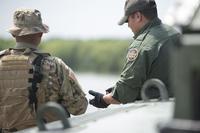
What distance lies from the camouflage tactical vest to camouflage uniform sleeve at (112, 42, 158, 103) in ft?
1.93

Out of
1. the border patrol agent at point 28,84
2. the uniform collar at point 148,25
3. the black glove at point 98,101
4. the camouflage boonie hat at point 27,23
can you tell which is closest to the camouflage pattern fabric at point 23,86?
the border patrol agent at point 28,84

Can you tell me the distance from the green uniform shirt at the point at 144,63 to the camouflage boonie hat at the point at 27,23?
2.18 feet

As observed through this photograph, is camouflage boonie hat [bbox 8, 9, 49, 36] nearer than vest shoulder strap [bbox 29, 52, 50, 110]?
No

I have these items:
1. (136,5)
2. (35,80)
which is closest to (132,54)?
(136,5)

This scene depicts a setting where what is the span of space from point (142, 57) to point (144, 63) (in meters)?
0.04

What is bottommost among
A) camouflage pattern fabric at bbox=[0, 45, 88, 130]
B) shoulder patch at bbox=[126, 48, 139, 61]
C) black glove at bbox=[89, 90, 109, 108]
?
black glove at bbox=[89, 90, 109, 108]

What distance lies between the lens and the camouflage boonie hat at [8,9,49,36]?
3.82 metres

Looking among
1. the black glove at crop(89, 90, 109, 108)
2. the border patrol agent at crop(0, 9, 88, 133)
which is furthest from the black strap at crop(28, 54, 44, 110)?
the black glove at crop(89, 90, 109, 108)

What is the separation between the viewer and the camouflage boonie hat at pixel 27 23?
3.82 metres

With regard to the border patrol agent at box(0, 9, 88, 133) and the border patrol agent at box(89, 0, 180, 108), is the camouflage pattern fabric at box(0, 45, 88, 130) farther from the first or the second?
the border patrol agent at box(89, 0, 180, 108)

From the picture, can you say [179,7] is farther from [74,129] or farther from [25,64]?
[25,64]

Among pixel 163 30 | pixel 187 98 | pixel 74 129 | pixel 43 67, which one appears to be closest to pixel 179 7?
pixel 187 98

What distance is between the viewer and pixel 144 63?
147 inches

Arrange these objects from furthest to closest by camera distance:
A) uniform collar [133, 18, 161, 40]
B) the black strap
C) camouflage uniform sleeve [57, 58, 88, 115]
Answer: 1. uniform collar [133, 18, 161, 40]
2. camouflage uniform sleeve [57, 58, 88, 115]
3. the black strap
